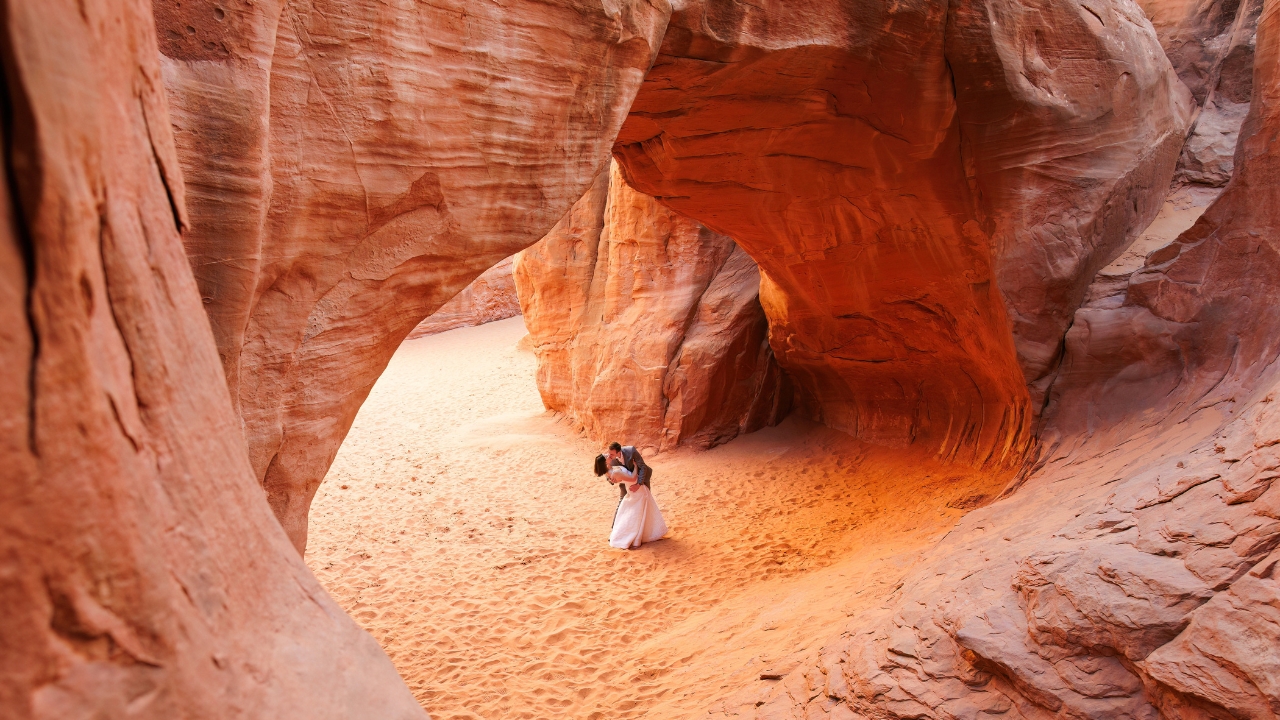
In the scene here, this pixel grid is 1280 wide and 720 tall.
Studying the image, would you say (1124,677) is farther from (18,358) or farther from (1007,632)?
(18,358)

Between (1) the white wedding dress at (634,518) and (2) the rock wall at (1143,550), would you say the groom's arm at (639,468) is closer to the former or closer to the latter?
(1) the white wedding dress at (634,518)

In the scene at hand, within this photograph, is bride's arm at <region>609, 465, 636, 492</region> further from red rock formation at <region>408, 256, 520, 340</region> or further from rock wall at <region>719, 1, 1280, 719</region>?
red rock formation at <region>408, 256, 520, 340</region>

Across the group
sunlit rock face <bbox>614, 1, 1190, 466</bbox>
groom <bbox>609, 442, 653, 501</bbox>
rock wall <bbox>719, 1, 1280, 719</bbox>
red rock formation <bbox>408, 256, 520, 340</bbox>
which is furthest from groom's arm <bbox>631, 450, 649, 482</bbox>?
red rock formation <bbox>408, 256, 520, 340</bbox>

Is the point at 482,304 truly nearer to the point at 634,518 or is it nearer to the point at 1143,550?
the point at 634,518

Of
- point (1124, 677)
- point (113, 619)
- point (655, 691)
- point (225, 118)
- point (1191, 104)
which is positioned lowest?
point (655, 691)

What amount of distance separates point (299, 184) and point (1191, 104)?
839 cm

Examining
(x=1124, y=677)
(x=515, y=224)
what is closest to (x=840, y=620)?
(x=1124, y=677)

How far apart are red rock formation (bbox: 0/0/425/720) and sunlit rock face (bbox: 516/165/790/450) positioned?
9.41 metres

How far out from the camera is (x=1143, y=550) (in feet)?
12.8

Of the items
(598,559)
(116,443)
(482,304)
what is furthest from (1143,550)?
(482,304)

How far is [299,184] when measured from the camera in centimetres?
379

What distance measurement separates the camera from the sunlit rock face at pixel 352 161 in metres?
3.28

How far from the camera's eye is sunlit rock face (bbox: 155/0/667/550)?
10.8 ft

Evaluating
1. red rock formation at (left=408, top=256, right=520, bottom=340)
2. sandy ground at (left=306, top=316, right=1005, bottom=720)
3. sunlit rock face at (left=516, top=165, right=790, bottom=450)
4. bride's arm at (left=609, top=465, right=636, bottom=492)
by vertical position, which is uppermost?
red rock formation at (left=408, top=256, right=520, bottom=340)
